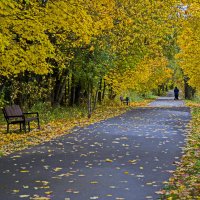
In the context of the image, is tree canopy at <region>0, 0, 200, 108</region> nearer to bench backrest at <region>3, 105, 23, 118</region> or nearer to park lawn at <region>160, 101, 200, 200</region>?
bench backrest at <region>3, 105, 23, 118</region>

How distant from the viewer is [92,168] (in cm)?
906

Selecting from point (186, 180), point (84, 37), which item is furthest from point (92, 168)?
point (84, 37)

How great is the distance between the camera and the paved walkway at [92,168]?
23.2 feet

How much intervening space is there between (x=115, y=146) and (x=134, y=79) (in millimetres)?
26133

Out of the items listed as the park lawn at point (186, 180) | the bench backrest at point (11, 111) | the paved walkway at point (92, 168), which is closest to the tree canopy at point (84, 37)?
the bench backrest at point (11, 111)

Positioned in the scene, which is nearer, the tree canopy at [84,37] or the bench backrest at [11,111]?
the tree canopy at [84,37]

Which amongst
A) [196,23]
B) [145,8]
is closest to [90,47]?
[145,8]

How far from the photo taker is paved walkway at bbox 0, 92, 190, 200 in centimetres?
708

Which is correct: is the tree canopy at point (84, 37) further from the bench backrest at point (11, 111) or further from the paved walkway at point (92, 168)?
the paved walkway at point (92, 168)

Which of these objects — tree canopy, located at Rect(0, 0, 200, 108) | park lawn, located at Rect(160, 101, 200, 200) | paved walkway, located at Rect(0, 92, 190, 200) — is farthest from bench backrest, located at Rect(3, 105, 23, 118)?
park lawn, located at Rect(160, 101, 200, 200)

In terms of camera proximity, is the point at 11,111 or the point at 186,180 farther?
the point at 11,111

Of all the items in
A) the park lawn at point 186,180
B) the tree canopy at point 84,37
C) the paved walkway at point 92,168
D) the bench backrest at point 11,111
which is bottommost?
the park lawn at point 186,180

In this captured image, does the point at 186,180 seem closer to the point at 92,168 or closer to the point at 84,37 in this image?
the point at 92,168

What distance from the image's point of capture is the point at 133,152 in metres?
11.2
